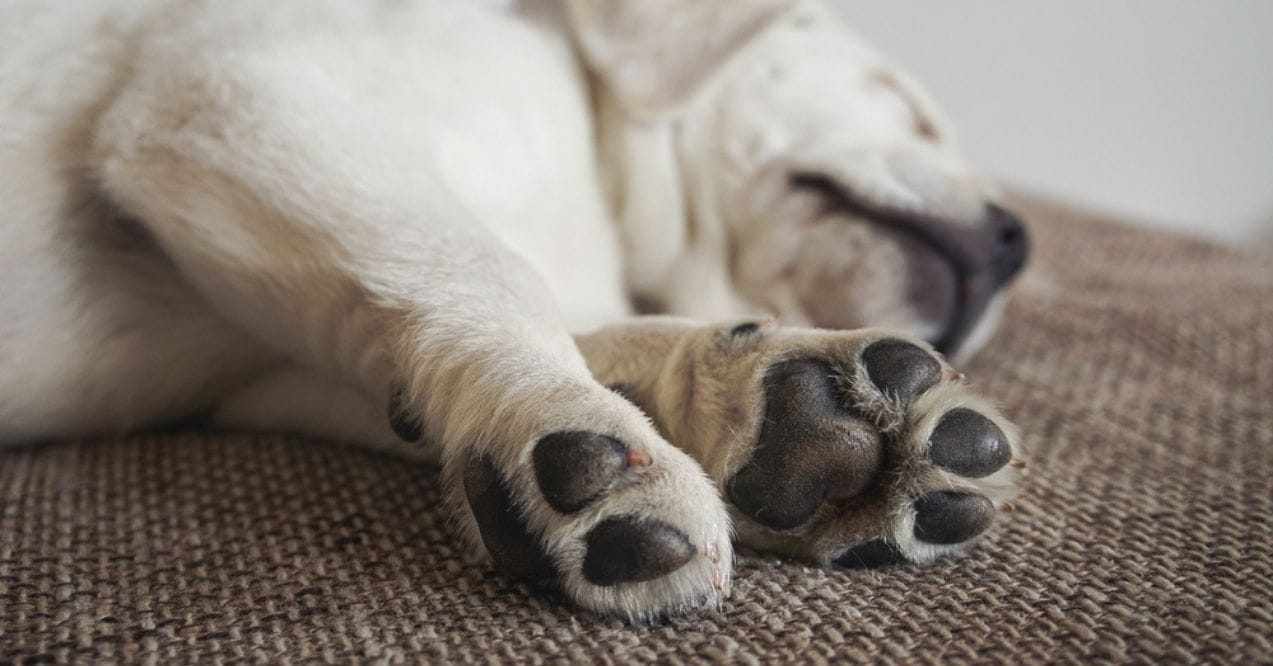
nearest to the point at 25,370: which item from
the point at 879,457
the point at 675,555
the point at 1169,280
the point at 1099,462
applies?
the point at 675,555

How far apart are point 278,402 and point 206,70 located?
40cm

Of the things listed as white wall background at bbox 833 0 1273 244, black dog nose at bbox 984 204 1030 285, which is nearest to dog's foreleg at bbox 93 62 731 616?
black dog nose at bbox 984 204 1030 285

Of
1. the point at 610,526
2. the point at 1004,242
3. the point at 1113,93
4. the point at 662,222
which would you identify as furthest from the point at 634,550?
the point at 1113,93

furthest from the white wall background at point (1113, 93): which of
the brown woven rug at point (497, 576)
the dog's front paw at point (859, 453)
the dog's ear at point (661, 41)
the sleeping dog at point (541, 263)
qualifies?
the dog's front paw at point (859, 453)

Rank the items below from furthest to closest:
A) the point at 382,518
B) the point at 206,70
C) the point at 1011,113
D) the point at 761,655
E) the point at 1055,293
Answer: the point at 1011,113 → the point at 1055,293 → the point at 206,70 → the point at 382,518 → the point at 761,655

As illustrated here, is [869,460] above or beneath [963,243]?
above

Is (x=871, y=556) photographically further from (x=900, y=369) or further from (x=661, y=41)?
(x=661, y=41)

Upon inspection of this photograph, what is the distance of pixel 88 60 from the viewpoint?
1151mm

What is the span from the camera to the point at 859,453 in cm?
77

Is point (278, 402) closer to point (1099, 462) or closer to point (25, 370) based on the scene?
point (25, 370)

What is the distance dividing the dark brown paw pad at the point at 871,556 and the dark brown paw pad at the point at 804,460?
5 centimetres

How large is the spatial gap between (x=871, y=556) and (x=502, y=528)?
305mm

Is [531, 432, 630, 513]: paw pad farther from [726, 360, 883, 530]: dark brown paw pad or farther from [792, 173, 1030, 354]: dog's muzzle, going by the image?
[792, 173, 1030, 354]: dog's muzzle

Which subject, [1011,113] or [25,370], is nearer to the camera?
[25,370]
